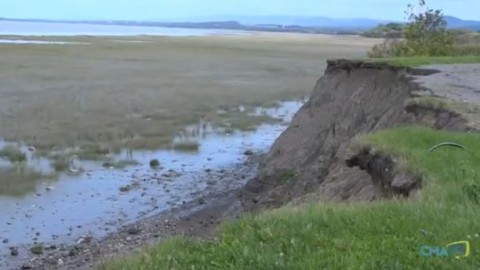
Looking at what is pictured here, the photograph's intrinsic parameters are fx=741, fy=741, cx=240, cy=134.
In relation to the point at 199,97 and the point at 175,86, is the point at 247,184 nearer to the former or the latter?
the point at 199,97

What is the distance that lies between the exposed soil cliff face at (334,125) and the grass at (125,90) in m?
5.29

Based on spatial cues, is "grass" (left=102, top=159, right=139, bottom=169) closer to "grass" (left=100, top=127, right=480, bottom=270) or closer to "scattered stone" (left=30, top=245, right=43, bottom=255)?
"scattered stone" (left=30, top=245, right=43, bottom=255)

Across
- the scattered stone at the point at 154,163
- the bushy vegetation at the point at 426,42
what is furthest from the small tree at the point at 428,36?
the scattered stone at the point at 154,163

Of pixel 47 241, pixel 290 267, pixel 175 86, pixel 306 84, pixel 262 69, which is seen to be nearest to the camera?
pixel 290 267

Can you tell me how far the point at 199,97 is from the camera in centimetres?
3438

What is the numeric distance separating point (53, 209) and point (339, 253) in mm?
10648

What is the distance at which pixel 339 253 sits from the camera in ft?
17.9

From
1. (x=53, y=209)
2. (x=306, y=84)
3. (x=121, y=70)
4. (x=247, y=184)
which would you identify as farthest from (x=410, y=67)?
(x=121, y=70)

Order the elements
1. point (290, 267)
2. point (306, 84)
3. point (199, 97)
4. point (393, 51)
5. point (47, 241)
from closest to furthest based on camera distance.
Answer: point (290, 267) → point (47, 241) → point (393, 51) → point (199, 97) → point (306, 84)

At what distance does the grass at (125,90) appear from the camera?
24203 mm

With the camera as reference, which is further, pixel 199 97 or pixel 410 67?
pixel 199 97

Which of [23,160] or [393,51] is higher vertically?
[393,51]

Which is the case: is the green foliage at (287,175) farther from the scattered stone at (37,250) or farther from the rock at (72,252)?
the scattered stone at (37,250)

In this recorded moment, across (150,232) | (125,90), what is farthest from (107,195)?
(125,90)
